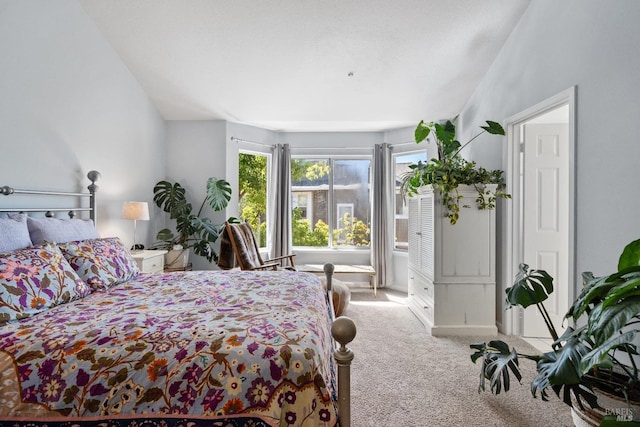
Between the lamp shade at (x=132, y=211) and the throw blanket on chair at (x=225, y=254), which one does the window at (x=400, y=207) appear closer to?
the throw blanket on chair at (x=225, y=254)

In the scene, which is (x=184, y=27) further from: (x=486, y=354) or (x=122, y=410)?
(x=486, y=354)

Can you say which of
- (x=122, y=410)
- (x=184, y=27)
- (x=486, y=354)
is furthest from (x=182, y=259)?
(x=486, y=354)

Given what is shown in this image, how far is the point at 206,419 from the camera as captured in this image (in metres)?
1.01

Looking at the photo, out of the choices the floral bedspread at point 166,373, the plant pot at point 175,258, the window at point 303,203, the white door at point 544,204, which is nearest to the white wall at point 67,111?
the plant pot at point 175,258

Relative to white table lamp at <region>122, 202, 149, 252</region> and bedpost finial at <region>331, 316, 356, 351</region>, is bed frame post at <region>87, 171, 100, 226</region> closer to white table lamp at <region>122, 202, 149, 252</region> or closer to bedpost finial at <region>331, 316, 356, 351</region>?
white table lamp at <region>122, 202, 149, 252</region>

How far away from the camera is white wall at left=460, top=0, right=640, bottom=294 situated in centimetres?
183

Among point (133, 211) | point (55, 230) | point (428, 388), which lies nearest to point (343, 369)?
point (428, 388)

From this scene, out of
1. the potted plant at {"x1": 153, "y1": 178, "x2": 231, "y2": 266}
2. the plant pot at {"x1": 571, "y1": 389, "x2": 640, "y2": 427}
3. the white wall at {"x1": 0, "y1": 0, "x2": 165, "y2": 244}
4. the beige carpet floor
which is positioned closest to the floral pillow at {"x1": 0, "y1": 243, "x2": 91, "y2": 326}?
the white wall at {"x1": 0, "y1": 0, "x2": 165, "y2": 244}

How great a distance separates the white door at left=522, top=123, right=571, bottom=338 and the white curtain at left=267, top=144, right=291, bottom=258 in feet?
10.1

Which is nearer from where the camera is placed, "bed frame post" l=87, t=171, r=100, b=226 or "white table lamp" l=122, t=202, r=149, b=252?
"bed frame post" l=87, t=171, r=100, b=226

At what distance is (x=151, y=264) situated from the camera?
10.4 feet

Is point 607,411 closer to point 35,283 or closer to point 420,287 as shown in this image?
point 420,287

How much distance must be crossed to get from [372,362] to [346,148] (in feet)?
11.2

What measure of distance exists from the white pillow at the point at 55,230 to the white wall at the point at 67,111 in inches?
12.3
